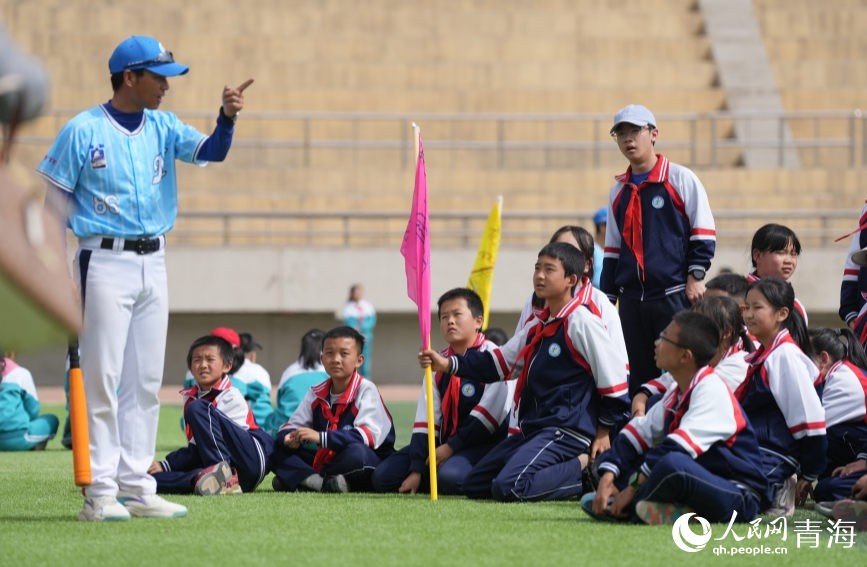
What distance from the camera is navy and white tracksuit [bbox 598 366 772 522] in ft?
16.6

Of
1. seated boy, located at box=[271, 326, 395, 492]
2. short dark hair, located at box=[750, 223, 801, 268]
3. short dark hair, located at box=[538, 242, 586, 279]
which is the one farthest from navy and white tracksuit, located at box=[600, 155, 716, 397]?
seated boy, located at box=[271, 326, 395, 492]

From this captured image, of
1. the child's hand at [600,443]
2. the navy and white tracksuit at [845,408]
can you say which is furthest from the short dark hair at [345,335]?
the navy and white tracksuit at [845,408]

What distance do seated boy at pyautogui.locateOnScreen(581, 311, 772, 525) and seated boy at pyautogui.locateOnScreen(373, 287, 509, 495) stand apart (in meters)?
1.47

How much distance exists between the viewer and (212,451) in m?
6.82

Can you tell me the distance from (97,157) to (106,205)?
219mm

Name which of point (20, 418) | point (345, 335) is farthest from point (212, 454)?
point (20, 418)

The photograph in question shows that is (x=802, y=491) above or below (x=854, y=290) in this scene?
below

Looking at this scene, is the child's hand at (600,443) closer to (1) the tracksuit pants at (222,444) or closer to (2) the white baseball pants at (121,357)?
(1) the tracksuit pants at (222,444)

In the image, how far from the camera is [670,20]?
72.9ft

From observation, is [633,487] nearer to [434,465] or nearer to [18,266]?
[434,465]

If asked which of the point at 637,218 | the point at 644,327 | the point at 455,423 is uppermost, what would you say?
the point at 637,218

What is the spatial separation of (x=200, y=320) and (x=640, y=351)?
11.9m

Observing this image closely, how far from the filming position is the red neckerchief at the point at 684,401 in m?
5.23

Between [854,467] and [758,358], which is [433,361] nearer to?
[758,358]
